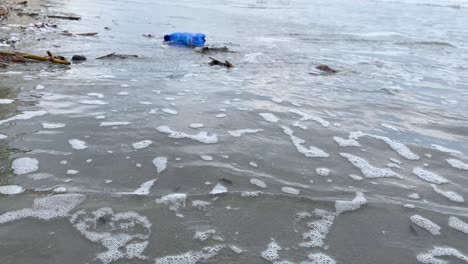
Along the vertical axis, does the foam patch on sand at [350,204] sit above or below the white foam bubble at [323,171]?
below

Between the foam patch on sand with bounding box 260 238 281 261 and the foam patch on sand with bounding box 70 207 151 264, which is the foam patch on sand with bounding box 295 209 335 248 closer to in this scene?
the foam patch on sand with bounding box 260 238 281 261

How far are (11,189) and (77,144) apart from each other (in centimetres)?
115

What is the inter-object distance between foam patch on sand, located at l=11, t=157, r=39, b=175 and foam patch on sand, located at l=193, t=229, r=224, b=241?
1.92 metres

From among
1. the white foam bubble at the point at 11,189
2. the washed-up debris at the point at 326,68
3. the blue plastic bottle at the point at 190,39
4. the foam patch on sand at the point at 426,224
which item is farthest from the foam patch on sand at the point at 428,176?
the blue plastic bottle at the point at 190,39

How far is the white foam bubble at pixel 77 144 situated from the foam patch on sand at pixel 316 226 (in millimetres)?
2602

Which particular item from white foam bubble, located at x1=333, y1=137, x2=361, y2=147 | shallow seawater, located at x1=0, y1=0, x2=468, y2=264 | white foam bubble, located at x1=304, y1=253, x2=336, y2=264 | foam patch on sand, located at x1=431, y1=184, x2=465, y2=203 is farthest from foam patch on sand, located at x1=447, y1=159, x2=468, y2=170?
white foam bubble, located at x1=304, y1=253, x2=336, y2=264

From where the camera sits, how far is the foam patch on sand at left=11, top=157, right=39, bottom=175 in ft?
12.9

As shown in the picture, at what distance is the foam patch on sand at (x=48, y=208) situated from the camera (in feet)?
10.6

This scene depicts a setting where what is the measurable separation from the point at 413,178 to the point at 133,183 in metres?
3.01

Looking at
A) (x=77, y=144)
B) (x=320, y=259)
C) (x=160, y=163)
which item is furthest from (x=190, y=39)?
(x=320, y=259)

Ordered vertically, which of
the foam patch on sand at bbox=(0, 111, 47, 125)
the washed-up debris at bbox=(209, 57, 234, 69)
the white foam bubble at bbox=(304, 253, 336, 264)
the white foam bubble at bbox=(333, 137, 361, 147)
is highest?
the washed-up debris at bbox=(209, 57, 234, 69)

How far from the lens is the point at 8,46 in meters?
10.0

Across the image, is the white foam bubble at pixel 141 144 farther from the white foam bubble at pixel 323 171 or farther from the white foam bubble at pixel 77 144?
the white foam bubble at pixel 323 171

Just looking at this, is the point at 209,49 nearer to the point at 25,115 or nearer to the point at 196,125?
the point at 196,125
